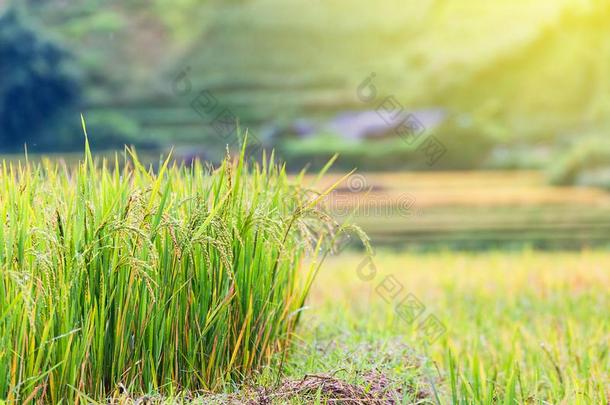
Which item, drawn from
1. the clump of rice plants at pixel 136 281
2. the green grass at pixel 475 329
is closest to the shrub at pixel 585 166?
the green grass at pixel 475 329

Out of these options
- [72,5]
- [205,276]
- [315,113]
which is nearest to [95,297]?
[205,276]

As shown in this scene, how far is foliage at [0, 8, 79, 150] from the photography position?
15.8 metres

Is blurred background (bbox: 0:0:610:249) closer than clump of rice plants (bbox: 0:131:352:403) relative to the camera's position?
No

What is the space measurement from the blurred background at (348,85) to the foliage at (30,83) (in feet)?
0.14

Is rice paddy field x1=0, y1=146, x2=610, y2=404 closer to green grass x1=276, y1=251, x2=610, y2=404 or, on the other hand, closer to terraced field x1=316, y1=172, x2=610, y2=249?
green grass x1=276, y1=251, x2=610, y2=404

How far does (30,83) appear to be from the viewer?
1630 centimetres

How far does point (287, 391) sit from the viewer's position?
2844 mm

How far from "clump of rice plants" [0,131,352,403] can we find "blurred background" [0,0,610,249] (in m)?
10.7

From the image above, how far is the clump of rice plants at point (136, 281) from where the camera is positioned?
2656mm

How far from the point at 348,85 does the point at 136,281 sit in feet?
54.8

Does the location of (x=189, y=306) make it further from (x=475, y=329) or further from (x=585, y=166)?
(x=585, y=166)

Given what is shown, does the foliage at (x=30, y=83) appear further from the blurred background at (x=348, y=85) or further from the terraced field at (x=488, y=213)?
the terraced field at (x=488, y=213)

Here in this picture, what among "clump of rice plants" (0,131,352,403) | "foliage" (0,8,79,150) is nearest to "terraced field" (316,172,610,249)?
"foliage" (0,8,79,150)

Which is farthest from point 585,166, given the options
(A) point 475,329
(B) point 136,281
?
(B) point 136,281
